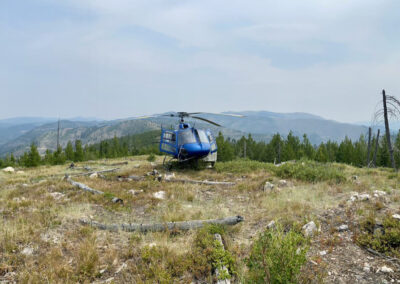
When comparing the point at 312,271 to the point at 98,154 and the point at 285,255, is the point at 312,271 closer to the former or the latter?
the point at 285,255

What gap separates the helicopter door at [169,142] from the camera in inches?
680

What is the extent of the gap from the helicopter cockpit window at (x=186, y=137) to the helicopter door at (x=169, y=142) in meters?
0.79

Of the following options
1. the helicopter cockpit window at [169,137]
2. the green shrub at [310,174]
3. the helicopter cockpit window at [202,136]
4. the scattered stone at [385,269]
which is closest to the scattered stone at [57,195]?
the helicopter cockpit window at [169,137]

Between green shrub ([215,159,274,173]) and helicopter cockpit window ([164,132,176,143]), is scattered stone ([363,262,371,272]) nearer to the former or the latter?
green shrub ([215,159,274,173])

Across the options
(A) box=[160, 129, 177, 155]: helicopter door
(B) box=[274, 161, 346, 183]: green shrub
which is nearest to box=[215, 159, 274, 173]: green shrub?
(B) box=[274, 161, 346, 183]: green shrub

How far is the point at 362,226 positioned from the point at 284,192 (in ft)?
14.1

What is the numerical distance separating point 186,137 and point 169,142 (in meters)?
2.00

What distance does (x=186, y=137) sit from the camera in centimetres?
1652

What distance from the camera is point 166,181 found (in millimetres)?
14055

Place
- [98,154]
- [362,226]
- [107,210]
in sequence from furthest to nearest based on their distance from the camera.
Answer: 1. [98,154]
2. [107,210]
3. [362,226]

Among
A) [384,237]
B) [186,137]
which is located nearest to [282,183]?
[384,237]

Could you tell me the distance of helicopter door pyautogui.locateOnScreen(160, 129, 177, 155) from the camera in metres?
17.3

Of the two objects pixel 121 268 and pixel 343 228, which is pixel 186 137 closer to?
pixel 343 228

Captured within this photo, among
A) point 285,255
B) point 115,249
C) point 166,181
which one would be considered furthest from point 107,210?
point 285,255
